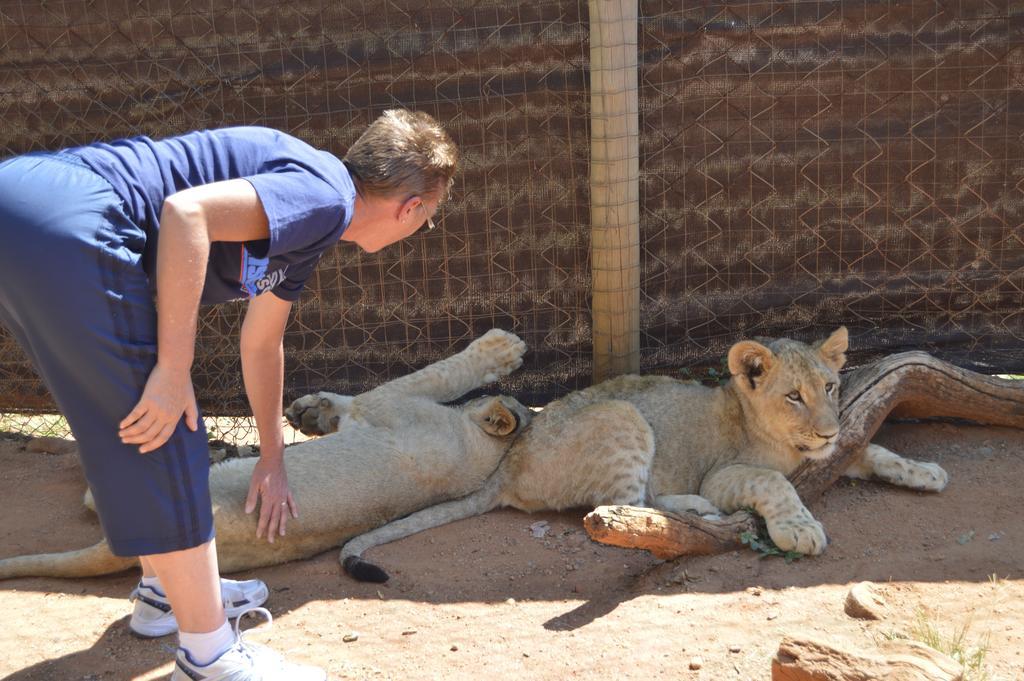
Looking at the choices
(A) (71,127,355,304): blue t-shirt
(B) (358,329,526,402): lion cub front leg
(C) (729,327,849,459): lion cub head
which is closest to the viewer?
(A) (71,127,355,304): blue t-shirt

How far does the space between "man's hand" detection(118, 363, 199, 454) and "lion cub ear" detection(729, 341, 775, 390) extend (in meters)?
3.16

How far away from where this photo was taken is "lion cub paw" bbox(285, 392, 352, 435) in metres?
6.03

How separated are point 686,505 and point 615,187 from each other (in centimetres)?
178

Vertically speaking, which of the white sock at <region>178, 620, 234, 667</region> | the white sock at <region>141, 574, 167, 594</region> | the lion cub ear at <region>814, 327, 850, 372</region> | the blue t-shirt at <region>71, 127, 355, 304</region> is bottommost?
the white sock at <region>141, 574, 167, 594</region>

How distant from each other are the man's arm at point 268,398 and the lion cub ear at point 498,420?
1243 mm

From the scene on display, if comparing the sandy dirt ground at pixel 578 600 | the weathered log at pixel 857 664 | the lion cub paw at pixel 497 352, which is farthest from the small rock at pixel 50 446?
the weathered log at pixel 857 664

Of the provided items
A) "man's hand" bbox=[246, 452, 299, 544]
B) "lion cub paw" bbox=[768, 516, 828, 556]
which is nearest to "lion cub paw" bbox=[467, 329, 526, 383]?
"man's hand" bbox=[246, 452, 299, 544]

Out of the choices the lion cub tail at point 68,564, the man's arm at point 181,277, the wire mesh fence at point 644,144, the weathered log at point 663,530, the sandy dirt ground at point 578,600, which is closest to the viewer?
the man's arm at point 181,277

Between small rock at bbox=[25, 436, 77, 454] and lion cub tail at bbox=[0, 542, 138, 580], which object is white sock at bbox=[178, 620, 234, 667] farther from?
small rock at bbox=[25, 436, 77, 454]

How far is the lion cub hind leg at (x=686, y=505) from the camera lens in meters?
5.19

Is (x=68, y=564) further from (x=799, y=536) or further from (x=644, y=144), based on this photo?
(x=644, y=144)

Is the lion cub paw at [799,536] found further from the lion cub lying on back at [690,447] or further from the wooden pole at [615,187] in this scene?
the wooden pole at [615,187]

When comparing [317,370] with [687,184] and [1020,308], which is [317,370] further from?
[1020,308]

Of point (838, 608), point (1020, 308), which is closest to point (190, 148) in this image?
Answer: point (838, 608)
